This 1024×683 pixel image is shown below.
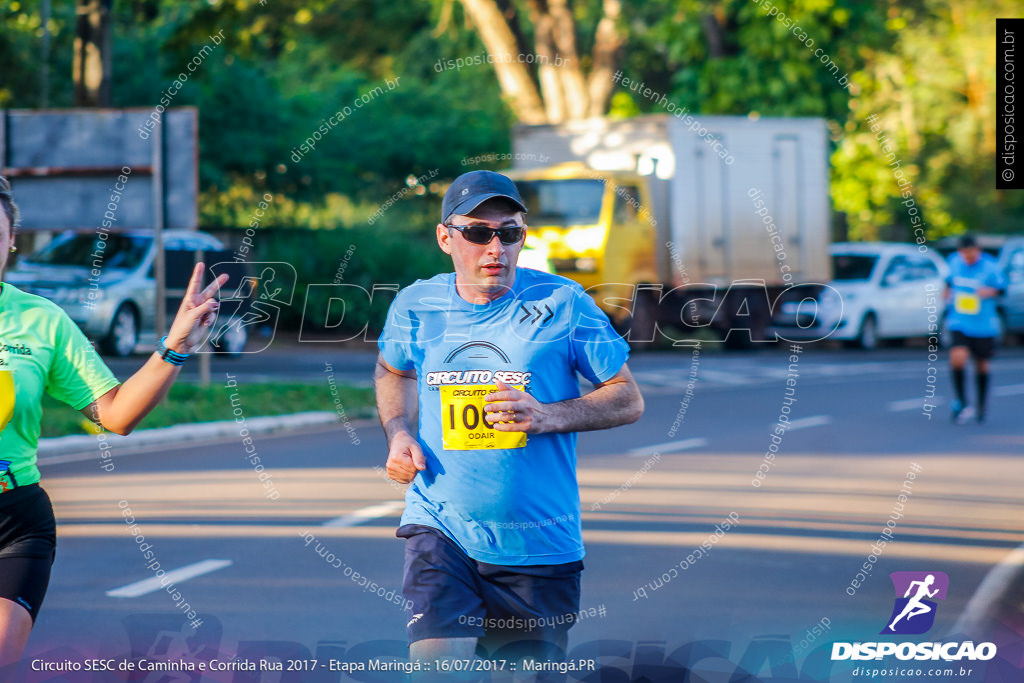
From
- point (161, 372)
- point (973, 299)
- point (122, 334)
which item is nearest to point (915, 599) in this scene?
point (161, 372)

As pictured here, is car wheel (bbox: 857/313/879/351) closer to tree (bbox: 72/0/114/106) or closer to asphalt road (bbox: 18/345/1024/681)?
asphalt road (bbox: 18/345/1024/681)

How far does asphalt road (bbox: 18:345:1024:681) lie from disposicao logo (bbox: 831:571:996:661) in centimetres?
7

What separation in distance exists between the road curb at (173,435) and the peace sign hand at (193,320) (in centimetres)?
776

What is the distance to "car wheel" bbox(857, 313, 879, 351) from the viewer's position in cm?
2744

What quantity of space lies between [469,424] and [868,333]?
2443 cm

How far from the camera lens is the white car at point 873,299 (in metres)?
27.1

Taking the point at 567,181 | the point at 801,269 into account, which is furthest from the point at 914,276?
the point at 567,181

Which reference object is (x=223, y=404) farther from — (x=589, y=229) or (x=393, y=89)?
(x=393, y=89)

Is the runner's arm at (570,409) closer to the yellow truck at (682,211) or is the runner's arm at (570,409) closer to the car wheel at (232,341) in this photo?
the car wheel at (232,341)

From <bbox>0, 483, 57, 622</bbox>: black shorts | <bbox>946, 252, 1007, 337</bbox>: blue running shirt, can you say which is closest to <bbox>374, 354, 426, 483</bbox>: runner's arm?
<bbox>0, 483, 57, 622</bbox>: black shorts

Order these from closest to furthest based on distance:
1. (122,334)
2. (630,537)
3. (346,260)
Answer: (630,537) < (122,334) < (346,260)

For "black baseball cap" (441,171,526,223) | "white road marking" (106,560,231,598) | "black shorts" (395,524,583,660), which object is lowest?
"white road marking" (106,560,231,598)

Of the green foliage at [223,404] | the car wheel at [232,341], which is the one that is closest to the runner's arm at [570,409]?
the green foliage at [223,404]

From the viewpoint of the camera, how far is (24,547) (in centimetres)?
385
